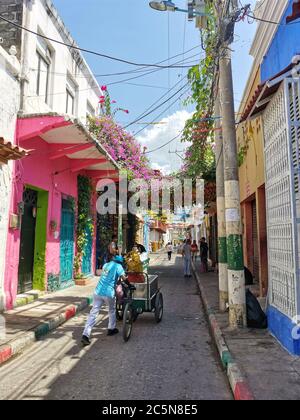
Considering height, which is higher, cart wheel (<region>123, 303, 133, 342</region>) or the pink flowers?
the pink flowers

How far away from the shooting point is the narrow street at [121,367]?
393 cm

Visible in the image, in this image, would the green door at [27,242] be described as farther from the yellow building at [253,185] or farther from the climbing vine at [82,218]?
the yellow building at [253,185]

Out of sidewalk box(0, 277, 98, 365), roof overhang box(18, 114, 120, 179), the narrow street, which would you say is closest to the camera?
the narrow street

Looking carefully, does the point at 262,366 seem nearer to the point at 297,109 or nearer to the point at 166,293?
the point at 297,109

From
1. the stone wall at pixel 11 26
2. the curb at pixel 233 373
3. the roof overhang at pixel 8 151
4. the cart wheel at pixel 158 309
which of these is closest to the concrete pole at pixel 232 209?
the curb at pixel 233 373

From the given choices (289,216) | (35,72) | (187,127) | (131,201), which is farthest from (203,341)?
(131,201)

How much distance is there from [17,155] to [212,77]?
16.6 ft

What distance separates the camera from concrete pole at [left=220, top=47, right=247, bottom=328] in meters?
6.35

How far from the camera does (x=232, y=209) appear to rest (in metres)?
6.57

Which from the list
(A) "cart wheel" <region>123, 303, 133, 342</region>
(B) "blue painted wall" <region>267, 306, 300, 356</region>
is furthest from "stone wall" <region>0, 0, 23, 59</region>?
(B) "blue painted wall" <region>267, 306, 300, 356</region>

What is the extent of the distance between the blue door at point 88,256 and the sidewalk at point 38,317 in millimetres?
2711

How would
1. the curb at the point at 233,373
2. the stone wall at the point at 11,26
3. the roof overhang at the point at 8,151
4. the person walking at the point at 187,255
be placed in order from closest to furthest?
the curb at the point at 233,373, the roof overhang at the point at 8,151, the stone wall at the point at 11,26, the person walking at the point at 187,255

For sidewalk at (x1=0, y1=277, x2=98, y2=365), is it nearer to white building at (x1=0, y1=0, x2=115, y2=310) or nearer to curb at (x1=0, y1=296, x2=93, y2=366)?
curb at (x1=0, y1=296, x2=93, y2=366)

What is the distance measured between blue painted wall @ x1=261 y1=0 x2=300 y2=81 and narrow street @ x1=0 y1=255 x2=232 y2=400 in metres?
4.80
